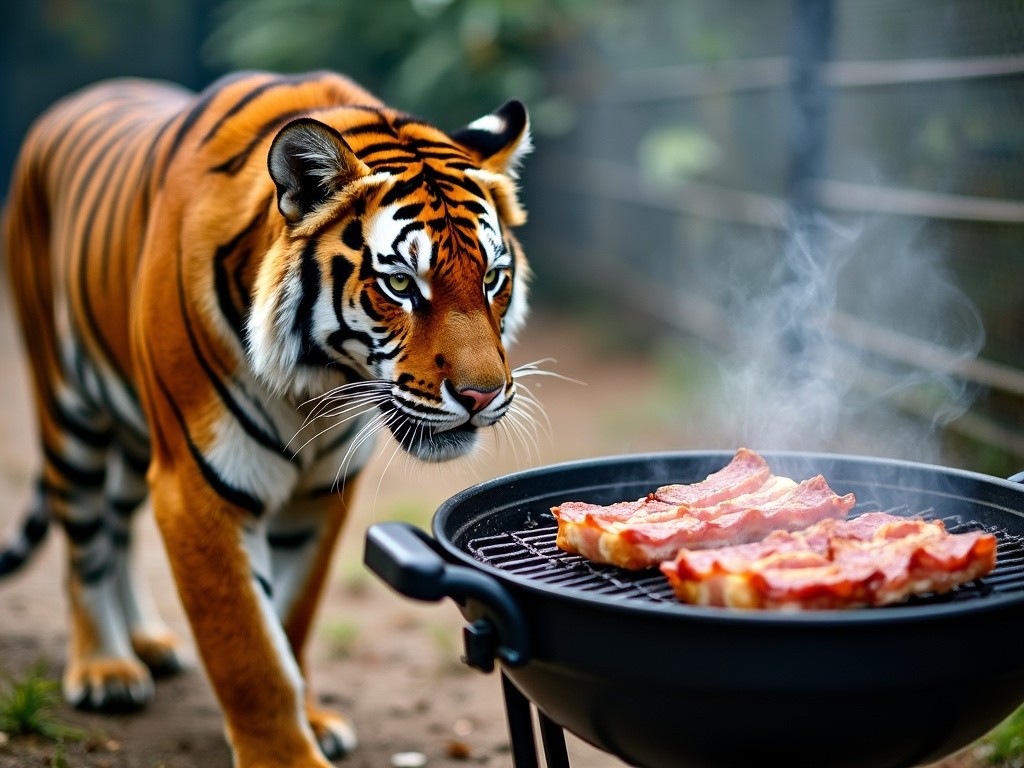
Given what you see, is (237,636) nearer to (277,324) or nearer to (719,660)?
(277,324)

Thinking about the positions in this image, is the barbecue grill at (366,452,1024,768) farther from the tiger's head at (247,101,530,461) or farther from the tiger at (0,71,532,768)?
the tiger at (0,71,532,768)

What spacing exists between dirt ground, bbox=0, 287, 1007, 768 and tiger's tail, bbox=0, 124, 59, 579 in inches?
16.1

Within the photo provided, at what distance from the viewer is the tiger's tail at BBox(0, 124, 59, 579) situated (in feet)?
13.3

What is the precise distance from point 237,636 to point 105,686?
3.84 feet

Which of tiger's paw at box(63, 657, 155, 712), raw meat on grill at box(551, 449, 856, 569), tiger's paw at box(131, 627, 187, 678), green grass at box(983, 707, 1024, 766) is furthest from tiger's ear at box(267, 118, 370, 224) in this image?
green grass at box(983, 707, 1024, 766)

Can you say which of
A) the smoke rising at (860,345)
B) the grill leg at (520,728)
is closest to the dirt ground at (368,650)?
the grill leg at (520,728)

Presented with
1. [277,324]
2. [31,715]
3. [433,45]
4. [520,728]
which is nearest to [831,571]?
[520,728]

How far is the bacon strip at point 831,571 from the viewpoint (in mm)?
1878

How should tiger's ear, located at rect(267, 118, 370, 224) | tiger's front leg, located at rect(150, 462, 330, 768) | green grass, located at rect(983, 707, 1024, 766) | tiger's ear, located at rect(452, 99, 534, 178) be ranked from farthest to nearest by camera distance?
1. green grass, located at rect(983, 707, 1024, 766)
2. tiger's ear, located at rect(452, 99, 534, 178)
3. tiger's front leg, located at rect(150, 462, 330, 768)
4. tiger's ear, located at rect(267, 118, 370, 224)

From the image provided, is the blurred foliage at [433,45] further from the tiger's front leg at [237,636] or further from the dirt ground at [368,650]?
the tiger's front leg at [237,636]

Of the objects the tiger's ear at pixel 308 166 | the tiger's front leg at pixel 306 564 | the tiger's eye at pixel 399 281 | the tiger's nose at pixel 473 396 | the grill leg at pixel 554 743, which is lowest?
the tiger's front leg at pixel 306 564

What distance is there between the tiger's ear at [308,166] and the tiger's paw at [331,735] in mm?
1698

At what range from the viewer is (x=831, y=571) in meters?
1.94

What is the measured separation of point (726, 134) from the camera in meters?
8.05
